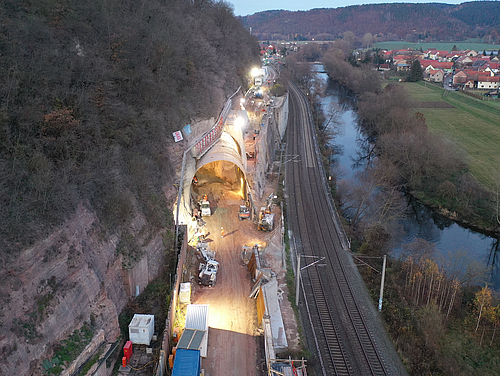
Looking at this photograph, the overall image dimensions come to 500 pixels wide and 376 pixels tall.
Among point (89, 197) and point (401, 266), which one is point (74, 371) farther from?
point (401, 266)

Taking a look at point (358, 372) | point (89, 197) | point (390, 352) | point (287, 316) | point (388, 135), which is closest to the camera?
point (89, 197)

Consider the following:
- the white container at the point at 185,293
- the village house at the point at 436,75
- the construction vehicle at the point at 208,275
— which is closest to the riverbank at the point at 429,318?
the construction vehicle at the point at 208,275

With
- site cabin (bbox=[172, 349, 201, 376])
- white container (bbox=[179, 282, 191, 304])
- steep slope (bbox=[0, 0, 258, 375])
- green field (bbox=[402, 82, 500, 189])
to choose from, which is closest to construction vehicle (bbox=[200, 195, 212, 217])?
steep slope (bbox=[0, 0, 258, 375])

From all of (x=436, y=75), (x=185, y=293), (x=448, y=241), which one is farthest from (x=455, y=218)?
(x=436, y=75)

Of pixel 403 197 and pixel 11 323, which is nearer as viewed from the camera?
pixel 11 323

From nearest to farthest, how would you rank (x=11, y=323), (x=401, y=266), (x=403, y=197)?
(x=11, y=323) → (x=401, y=266) → (x=403, y=197)

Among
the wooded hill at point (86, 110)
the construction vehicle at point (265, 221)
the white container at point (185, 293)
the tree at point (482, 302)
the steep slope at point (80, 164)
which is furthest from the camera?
the construction vehicle at point (265, 221)

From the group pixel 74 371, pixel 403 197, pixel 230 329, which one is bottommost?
pixel 403 197

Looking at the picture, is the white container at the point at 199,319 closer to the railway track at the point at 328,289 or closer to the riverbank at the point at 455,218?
the railway track at the point at 328,289

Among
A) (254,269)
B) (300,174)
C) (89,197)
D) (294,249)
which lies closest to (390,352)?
(254,269)
